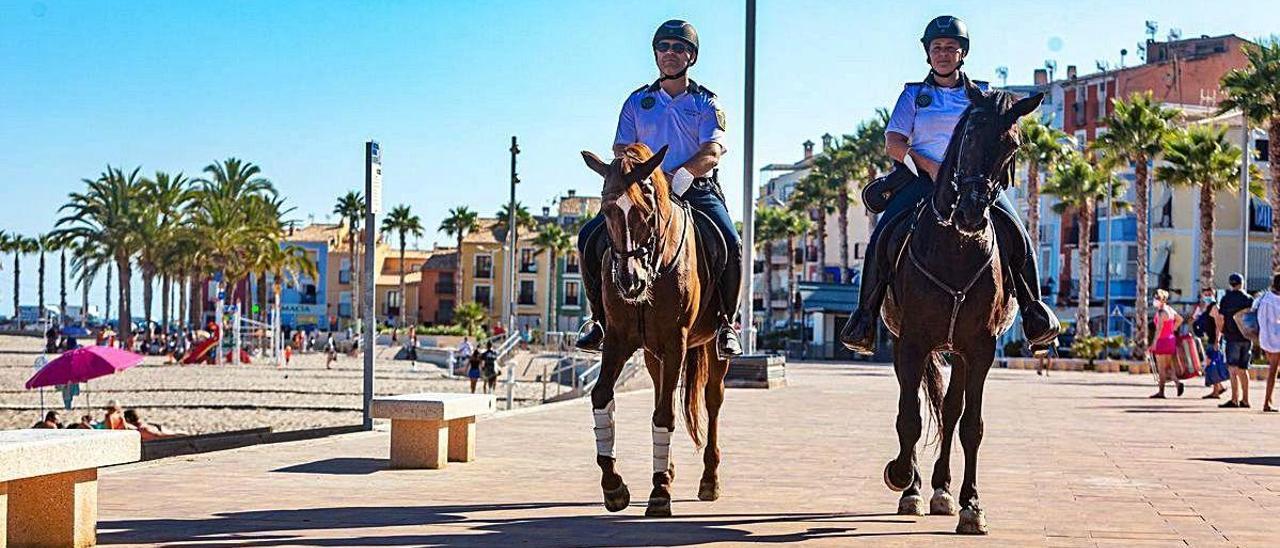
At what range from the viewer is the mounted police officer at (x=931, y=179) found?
9.54m

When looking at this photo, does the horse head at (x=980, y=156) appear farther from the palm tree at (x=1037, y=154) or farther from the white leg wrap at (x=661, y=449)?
the palm tree at (x=1037, y=154)

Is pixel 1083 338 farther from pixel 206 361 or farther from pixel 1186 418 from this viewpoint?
pixel 1186 418

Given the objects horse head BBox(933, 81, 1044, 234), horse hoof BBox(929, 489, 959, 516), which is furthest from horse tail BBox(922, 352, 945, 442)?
horse head BBox(933, 81, 1044, 234)

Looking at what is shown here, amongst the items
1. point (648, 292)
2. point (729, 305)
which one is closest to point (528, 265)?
point (729, 305)

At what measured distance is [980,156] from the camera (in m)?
8.68

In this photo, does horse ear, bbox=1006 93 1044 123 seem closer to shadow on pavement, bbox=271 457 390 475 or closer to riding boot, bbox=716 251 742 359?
riding boot, bbox=716 251 742 359

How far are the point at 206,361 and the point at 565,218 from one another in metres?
92.2

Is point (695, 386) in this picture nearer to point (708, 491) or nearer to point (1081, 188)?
point (708, 491)

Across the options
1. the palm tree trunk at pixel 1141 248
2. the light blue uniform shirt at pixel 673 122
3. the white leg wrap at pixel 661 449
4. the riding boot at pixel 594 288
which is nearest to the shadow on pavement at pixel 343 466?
the riding boot at pixel 594 288

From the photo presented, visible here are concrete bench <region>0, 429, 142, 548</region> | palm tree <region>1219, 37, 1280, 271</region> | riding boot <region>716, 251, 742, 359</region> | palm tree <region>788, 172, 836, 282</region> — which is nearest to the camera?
concrete bench <region>0, 429, 142, 548</region>

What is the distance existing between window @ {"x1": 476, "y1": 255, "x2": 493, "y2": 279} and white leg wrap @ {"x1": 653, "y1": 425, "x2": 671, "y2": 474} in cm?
13727

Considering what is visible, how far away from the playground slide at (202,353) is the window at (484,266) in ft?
259

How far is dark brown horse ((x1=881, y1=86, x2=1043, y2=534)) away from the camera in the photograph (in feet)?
28.6

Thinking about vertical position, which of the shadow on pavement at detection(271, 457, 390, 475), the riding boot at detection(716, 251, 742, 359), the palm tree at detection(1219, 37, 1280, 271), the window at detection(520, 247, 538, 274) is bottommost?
the shadow on pavement at detection(271, 457, 390, 475)
